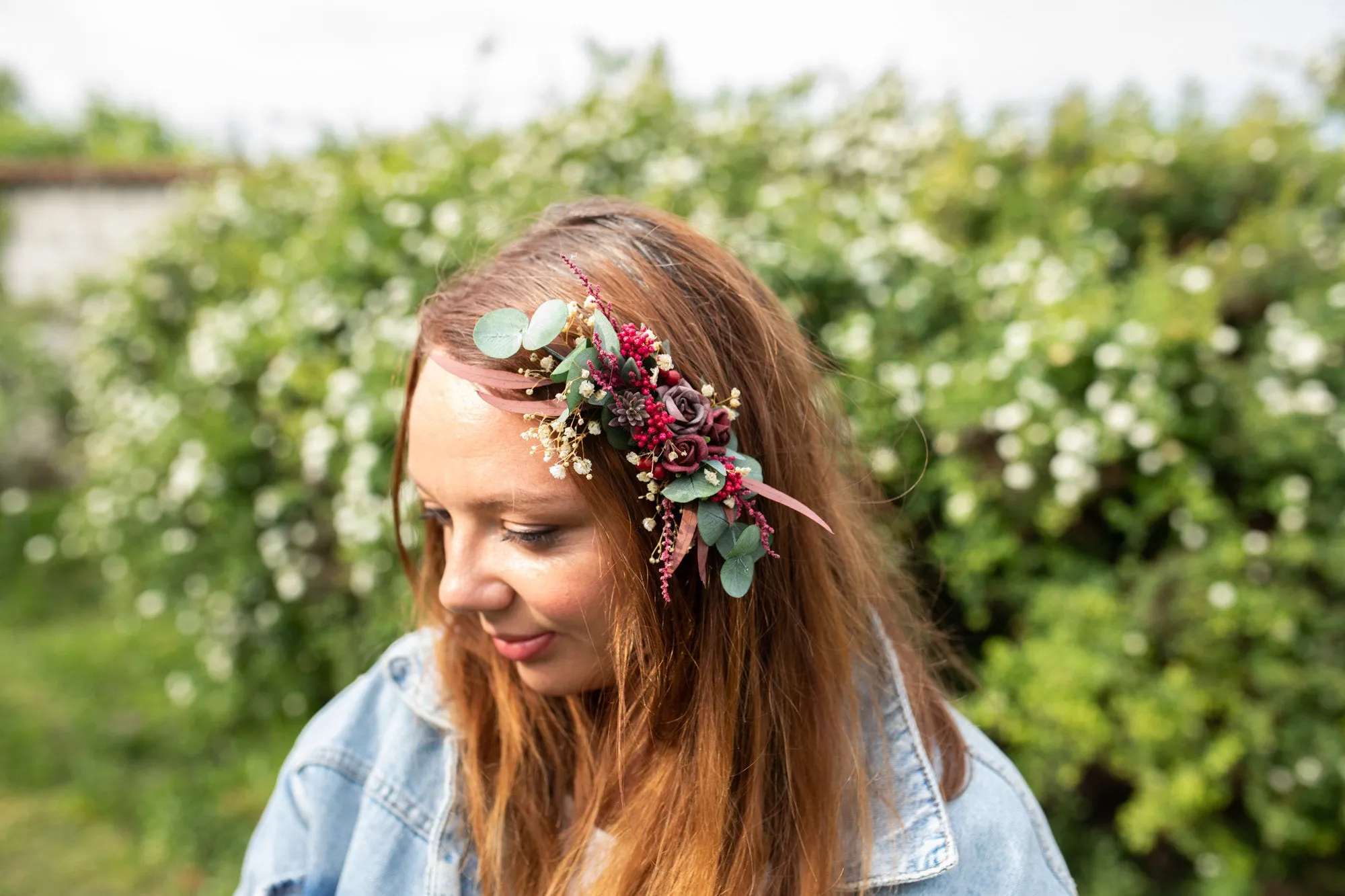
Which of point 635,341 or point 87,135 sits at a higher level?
point 87,135

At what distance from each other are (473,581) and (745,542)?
367mm

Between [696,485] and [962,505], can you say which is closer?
[696,485]

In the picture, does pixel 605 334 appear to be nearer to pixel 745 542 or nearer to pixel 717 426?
pixel 717 426

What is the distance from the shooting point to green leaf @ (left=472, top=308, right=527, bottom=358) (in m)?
0.96

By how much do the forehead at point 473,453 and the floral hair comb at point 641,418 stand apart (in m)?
0.03

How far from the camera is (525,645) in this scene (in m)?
1.16

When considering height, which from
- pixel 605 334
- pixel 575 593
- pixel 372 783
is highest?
pixel 605 334

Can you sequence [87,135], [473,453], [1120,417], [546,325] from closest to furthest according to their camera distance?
1. [546,325]
2. [473,453]
3. [1120,417]
4. [87,135]

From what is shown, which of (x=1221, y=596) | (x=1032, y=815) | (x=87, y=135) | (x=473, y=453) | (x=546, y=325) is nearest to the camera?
(x=546, y=325)

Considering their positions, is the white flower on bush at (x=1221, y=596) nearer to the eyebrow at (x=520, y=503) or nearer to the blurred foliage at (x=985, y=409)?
the blurred foliage at (x=985, y=409)

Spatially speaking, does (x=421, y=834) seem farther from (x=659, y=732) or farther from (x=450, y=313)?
(x=450, y=313)

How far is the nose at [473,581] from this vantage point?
111cm

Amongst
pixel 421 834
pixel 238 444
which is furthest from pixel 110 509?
pixel 421 834

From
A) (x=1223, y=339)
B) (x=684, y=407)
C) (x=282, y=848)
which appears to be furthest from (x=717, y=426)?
(x=1223, y=339)
